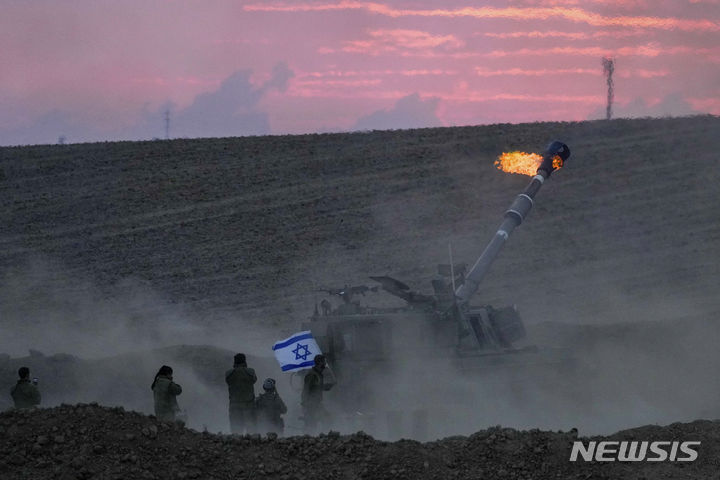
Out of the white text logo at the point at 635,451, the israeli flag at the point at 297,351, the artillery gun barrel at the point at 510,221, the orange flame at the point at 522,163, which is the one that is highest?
the orange flame at the point at 522,163

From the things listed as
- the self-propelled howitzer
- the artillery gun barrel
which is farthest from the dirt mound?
the artillery gun barrel

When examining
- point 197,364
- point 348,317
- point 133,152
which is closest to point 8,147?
point 133,152

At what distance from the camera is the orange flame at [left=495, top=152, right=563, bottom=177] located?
84.3 ft

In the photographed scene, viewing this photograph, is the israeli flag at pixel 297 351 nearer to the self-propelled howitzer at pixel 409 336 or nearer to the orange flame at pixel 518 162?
the self-propelled howitzer at pixel 409 336

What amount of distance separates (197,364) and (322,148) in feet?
96.4

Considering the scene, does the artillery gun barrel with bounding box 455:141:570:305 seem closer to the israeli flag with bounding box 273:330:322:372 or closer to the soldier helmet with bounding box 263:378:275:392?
the israeli flag with bounding box 273:330:322:372

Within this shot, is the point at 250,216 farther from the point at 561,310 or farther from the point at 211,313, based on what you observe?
the point at 561,310

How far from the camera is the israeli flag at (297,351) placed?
709 inches

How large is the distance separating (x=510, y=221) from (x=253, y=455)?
10.3 m

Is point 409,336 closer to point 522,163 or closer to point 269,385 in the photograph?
point 269,385

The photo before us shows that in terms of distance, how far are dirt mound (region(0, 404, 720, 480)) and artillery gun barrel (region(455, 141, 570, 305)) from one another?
611 centimetres

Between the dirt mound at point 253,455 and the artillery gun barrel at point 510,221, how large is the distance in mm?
6114

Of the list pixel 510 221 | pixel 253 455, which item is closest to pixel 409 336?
pixel 510 221

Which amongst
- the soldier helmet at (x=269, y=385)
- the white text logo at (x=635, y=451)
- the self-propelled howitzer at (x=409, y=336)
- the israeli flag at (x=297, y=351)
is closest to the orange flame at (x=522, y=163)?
the self-propelled howitzer at (x=409, y=336)
